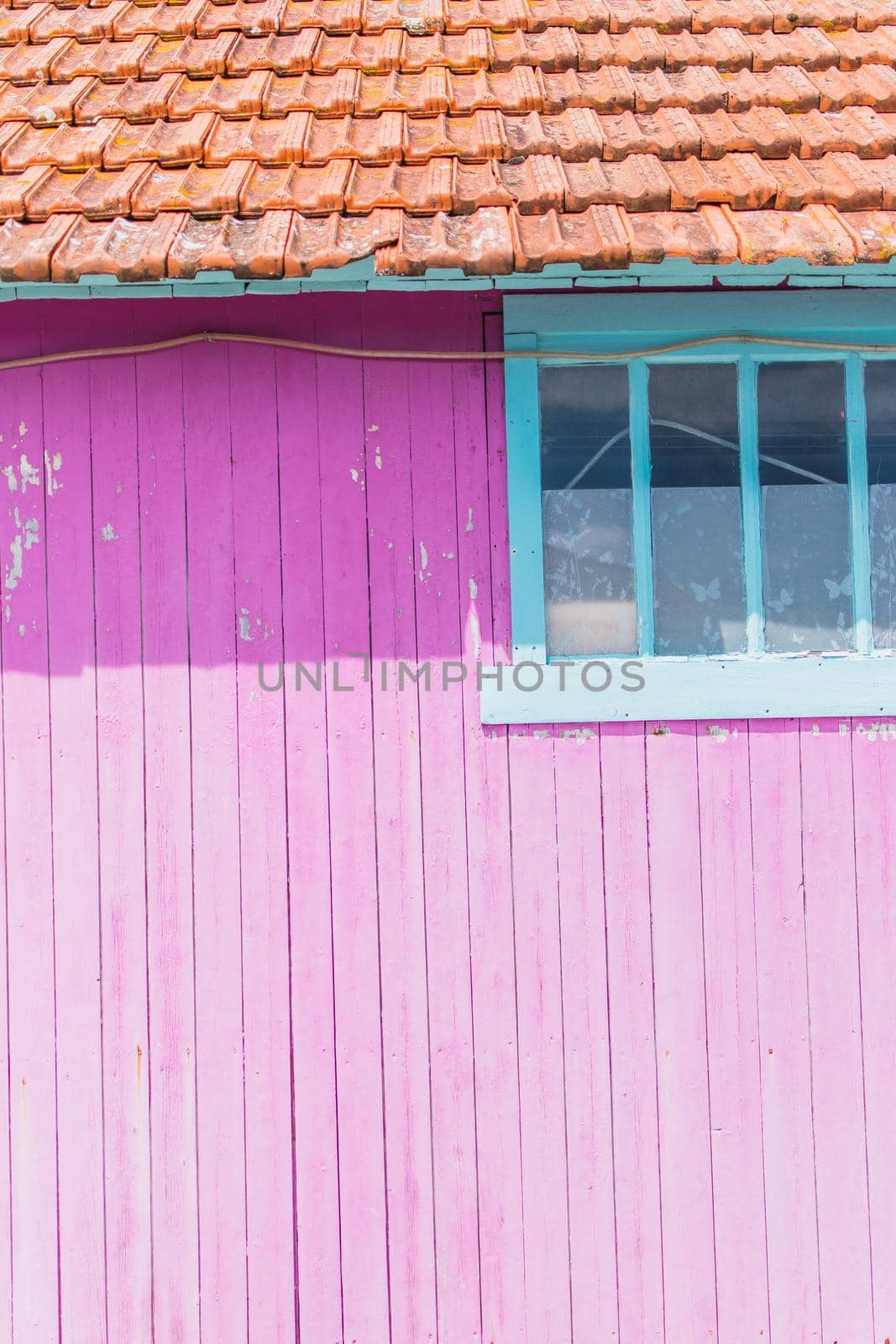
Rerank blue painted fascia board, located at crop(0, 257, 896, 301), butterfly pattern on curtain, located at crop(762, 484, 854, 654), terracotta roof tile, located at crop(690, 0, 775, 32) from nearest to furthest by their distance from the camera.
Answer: blue painted fascia board, located at crop(0, 257, 896, 301)
butterfly pattern on curtain, located at crop(762, 484, 854, 654)
terracotta roof tile, located at crop(690, 0, 775, 32)

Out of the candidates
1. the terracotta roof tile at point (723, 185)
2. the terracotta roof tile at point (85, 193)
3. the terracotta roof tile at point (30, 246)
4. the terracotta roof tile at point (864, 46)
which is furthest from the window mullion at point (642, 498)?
the terracotta roof tile at point (30, 246)

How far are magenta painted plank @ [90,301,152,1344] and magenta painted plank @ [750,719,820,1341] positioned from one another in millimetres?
1727

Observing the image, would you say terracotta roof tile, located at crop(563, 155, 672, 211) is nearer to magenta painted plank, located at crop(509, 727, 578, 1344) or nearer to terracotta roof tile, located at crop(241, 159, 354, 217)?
terracotta roof tile, located at crop(241, 159, 354, 217)

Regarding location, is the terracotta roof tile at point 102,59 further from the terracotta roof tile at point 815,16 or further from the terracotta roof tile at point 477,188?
the terracotta roof tile at point 815,16

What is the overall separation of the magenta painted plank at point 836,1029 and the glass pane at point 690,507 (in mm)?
451

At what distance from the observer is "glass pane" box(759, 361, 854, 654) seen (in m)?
2.73

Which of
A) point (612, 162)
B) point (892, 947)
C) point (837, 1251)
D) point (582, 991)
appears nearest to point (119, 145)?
Result: point (612, 162)

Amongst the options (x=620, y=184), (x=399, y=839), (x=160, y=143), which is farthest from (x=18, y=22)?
(x=399, y=839)

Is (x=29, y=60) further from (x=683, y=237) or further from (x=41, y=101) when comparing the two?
(x=683, y=237)

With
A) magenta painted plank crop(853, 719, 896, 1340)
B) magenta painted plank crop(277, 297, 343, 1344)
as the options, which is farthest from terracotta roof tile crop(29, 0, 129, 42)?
magenta painted plank crop(853, 719, 896, 1340)

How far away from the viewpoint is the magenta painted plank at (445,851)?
2.62m

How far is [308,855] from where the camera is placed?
267cm

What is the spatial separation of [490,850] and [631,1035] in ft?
2.12

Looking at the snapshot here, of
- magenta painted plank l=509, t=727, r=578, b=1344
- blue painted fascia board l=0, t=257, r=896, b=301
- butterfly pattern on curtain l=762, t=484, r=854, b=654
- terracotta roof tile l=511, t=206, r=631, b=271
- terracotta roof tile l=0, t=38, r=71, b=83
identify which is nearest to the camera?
terracotta roof tile l=511, t=206, r=631, b=271
